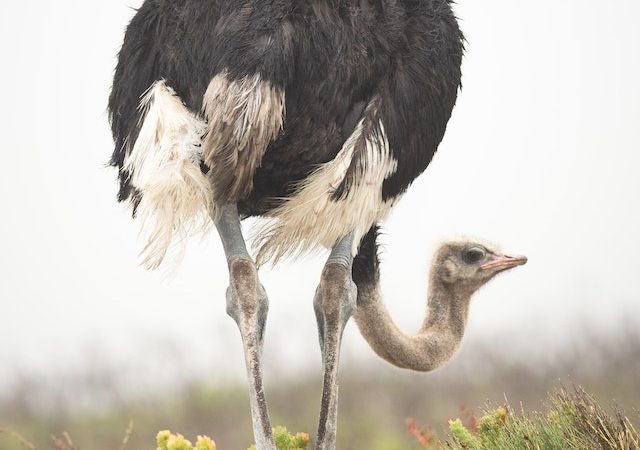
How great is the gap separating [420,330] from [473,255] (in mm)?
478

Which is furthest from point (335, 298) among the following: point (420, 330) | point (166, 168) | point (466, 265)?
point (466, 265)

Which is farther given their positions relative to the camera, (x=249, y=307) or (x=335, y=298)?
(x=335, y=298)

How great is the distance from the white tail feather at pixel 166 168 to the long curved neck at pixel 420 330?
1.57m

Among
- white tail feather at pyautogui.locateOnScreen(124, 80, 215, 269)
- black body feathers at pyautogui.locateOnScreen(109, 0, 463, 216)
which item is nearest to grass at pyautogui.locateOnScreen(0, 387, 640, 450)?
white tail feather at pyautogui.locateOnScreen(124, 80, 215, 269)

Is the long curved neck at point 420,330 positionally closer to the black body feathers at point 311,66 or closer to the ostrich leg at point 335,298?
the ostrich leg at point 335,298

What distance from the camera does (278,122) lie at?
420cm

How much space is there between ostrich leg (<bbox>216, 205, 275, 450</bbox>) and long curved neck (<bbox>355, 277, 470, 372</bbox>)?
1247mm

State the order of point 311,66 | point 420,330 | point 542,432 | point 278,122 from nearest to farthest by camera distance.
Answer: point 278,122 → point 311,66 → point 542,432 → point 420,330

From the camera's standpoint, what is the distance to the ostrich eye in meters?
6.24

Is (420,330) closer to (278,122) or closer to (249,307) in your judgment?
(249,307)

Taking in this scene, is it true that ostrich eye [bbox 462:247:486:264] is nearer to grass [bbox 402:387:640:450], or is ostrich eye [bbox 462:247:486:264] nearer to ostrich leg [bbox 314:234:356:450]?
ostrich leg [bbox 314:234:356:450]

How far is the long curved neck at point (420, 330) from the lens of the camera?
589 cm

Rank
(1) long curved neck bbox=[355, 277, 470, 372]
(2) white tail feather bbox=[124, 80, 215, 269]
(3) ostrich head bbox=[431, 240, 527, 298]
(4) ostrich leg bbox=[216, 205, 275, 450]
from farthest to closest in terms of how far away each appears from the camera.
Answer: (3) ostrich head bbox=[431, 240, 527, 298]
(1) long curved neck bbox=[355, 277, 470, 372]
(4) ostrich leg bbox=[216, 205, 275, 450]
(2) white tail feather bbox=[124, 80, 215, 269]

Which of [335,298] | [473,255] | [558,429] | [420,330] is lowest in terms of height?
[558,429]
